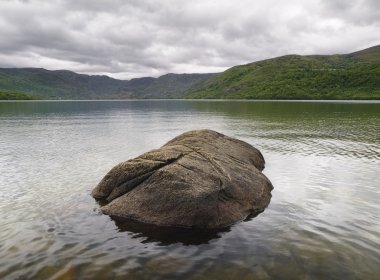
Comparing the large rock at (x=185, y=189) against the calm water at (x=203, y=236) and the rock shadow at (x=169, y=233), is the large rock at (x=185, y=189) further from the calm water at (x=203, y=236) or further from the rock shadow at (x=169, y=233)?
the calm water at (x=203, y=236)

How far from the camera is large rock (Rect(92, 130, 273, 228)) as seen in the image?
18266 millimetres

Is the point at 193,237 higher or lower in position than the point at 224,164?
lower

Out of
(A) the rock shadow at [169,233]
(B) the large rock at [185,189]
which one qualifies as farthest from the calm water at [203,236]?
(B) the large rock at [185,189]

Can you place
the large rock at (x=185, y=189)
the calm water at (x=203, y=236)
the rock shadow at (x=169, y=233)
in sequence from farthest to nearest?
1. the large rock at (x=185, y=189)
2. the rock shadow at (x=169, y=233)
3. the calm water at (x=203, y=236)

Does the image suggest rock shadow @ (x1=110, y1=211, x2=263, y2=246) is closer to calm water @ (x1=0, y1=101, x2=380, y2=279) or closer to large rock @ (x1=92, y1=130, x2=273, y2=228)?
calm water @ (x1=0, y1=101, x2=380, y2=279)

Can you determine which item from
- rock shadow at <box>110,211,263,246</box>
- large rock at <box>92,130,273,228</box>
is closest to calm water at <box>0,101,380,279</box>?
rock shadow at <box>110,211,263,246</box>

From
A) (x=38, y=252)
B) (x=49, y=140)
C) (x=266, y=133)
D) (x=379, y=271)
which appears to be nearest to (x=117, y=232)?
(x=38, y=252)

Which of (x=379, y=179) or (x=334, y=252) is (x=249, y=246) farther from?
(x=379, y=179)

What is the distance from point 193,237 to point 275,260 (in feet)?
14.3

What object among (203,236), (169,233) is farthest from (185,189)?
(203,236)

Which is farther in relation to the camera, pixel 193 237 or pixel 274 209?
pixel 274 209

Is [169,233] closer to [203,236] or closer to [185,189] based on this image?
[203,236]

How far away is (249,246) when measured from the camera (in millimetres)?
15906

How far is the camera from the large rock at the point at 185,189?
18266mm
